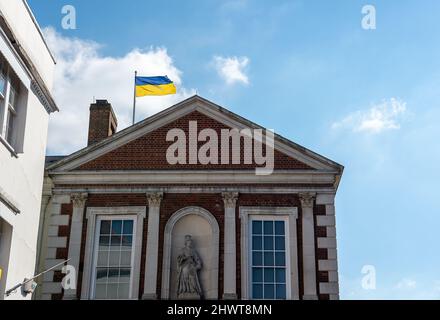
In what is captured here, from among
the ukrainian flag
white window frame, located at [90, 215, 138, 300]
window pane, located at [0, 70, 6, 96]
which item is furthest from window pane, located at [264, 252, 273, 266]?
window pane, located at [0, 70, 6, 96]

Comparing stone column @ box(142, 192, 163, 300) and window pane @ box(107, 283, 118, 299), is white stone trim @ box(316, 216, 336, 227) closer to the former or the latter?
stone column @ box(142, 192, 163, 300)

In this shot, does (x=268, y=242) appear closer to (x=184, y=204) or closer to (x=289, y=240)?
(x=289, y=240)

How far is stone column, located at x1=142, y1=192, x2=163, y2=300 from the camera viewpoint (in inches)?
835

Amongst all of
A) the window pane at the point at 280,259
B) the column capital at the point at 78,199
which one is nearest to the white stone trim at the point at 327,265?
the window pane at the point at 280,259

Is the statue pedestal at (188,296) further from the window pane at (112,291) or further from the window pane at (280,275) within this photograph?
the window pane at (280,275)

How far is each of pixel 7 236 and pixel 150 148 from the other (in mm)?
8389

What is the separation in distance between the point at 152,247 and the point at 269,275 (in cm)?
351

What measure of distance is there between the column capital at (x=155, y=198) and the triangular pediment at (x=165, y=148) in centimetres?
86

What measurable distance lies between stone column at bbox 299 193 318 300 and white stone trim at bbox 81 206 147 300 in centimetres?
476

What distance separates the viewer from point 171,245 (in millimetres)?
21844

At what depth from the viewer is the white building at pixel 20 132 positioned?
48.4ft
